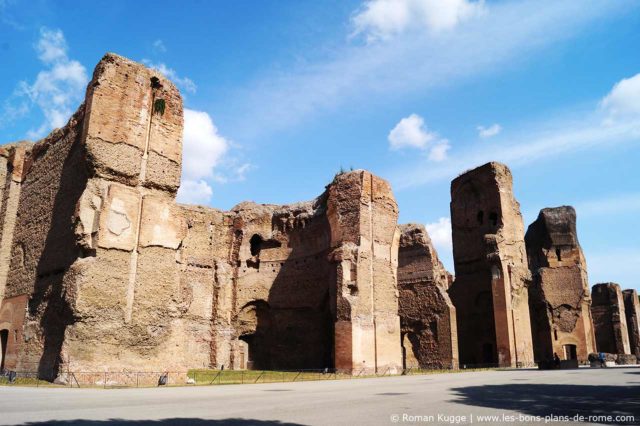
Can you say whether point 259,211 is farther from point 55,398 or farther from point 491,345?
point 55,398

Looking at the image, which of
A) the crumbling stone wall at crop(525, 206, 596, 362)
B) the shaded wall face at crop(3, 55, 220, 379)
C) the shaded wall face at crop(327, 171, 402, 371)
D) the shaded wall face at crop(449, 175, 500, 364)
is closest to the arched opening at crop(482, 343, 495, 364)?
the shaded wall face at crop(449, 175, 500, 364)

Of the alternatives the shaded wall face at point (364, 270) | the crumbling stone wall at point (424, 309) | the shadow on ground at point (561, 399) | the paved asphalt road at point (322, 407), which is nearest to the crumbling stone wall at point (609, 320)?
the crumbling stone wall at point (424, 309)

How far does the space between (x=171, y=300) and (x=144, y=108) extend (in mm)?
5611

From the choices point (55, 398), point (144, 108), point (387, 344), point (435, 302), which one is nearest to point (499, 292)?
point (435, 302)

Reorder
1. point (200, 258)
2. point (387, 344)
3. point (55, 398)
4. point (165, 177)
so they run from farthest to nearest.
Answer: point (200, 258)
point (387, 344)
point (165, 177)
point (55, 398)

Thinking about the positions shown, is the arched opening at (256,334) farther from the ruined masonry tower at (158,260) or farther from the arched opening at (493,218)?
the arched opening at (493,218)

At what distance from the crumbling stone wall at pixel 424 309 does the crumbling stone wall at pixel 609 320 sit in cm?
1829

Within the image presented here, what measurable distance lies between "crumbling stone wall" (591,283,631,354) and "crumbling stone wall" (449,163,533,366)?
14377 millimetres

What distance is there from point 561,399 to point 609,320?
3320 centimetres

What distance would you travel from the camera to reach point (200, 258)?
78.2 feet

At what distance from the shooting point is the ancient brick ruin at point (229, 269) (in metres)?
13.0

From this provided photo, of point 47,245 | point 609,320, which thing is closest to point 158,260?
point 47,245

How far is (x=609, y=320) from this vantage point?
121 feet

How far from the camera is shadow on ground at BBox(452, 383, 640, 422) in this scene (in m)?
7.06
